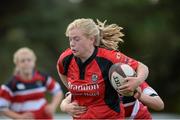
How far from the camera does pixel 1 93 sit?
9.56m

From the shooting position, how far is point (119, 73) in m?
6.51

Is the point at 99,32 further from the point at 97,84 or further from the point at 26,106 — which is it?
the point at 26,106

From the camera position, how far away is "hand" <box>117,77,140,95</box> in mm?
6461

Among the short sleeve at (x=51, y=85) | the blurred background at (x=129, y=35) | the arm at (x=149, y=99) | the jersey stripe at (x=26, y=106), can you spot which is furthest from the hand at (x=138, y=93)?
the blurred background at (x=129, y=35)

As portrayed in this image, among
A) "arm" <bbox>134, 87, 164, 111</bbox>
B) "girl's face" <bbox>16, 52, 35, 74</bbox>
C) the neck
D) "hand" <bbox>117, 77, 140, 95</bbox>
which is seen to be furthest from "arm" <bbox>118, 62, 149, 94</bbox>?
"girl's face" <bbox>16, 52, 35, 74</bbox>

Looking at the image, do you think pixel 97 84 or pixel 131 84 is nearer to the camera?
pixel 131 84

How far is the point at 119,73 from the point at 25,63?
3.36m

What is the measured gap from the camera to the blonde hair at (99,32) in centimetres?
675

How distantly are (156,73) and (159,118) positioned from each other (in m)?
7.48

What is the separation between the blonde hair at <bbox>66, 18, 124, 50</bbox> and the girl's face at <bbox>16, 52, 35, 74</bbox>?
2.61m

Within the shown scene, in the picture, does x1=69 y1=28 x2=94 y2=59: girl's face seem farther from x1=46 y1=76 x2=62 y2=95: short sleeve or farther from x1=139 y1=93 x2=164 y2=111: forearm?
x1=46 y1=76 x2=62 y2=95: short sleeve

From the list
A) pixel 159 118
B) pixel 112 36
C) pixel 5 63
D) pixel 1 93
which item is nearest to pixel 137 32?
pixel 5 63

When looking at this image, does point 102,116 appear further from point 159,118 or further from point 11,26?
point 11,26

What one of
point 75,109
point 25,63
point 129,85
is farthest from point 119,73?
point 25,63
